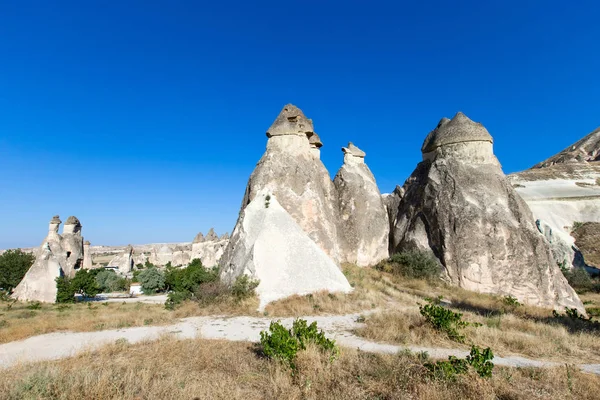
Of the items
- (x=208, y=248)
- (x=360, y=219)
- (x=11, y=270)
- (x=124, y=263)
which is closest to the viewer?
(x=360, y=219)

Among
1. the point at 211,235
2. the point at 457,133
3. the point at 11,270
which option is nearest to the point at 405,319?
the point at 457,133

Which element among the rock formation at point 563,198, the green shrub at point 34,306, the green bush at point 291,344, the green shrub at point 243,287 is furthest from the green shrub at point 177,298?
the rock formation at point 563,198

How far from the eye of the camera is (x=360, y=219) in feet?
55.9

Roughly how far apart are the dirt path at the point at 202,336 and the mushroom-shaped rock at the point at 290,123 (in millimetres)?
10140

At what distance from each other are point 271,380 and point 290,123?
539 inches

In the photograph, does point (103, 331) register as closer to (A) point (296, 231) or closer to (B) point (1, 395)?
(B) point (1, 395)

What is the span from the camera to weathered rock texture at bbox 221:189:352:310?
31.5 ft

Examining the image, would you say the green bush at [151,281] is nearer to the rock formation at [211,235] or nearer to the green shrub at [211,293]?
the green shrub at [211,293]

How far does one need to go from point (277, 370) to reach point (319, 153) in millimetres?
15286

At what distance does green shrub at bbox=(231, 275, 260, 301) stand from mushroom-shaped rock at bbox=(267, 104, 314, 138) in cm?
867

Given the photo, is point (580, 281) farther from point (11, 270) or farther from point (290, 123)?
point (11, 270)

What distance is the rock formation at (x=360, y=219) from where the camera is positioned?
53.9 ft

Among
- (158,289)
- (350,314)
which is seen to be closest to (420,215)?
(350,314)

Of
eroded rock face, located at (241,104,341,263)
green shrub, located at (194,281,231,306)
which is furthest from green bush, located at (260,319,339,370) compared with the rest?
eroded rock face, located at (241,104,341,263)
